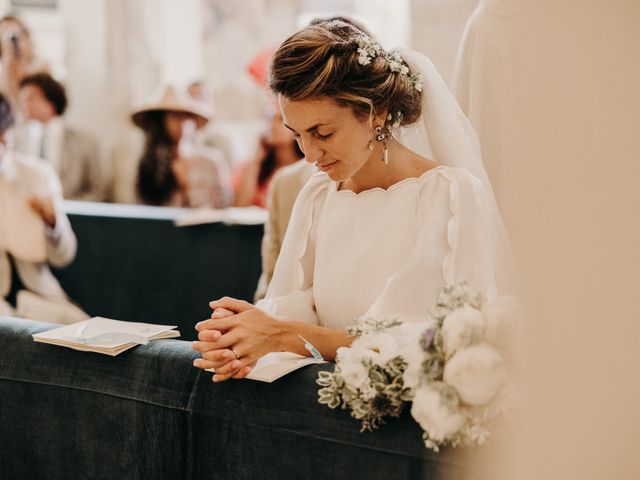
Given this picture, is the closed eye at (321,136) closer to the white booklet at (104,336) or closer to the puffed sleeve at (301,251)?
the puffed sleeve at (301,251)

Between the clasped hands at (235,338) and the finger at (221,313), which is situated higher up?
the finger at (221,313)

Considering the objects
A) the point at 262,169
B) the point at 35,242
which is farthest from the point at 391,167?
the point at 262,169

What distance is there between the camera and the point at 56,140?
8203mm

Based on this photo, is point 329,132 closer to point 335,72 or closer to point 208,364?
point 335,72

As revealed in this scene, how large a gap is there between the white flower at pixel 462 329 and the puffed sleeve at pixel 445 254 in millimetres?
634

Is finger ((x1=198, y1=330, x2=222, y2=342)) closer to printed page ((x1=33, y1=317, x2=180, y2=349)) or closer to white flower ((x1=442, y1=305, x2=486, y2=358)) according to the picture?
printed page ((x1=33, y1=317, x2=180, y2=349))

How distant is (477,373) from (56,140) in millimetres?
7112

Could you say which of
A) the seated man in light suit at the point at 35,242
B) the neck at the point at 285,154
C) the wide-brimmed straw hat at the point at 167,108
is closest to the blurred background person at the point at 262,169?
the neck at the point at 285,154

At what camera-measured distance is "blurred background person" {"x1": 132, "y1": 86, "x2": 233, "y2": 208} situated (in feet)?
21.6

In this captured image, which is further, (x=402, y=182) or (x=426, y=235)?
(x=402, y=182)

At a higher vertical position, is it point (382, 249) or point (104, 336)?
point (382, 249)

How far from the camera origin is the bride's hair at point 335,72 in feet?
7.90

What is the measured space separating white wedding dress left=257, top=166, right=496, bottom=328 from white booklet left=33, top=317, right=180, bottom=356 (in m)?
0.42

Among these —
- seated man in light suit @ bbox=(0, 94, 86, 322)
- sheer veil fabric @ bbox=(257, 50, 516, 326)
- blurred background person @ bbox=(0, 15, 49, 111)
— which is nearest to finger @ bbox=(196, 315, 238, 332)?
sheer veil fabric @ bbox=(257, 50, 516, 326)
